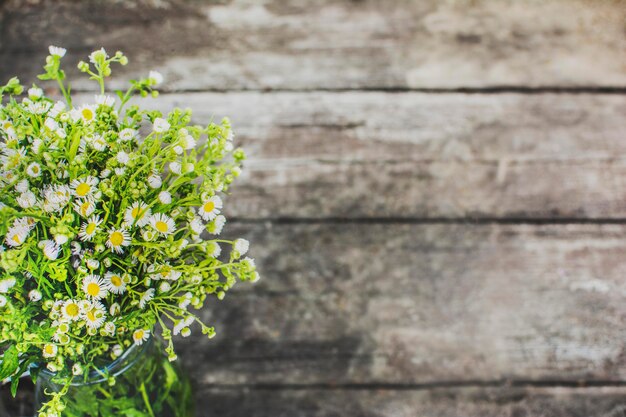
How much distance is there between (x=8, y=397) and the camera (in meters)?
0.89

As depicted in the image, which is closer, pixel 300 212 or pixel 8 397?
pixel 8 397

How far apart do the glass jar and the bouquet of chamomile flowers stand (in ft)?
0.29

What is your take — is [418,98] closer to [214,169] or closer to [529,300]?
[529,300]

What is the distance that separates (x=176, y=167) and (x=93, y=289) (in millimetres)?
136

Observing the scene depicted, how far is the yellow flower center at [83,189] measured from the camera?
53 centimetres

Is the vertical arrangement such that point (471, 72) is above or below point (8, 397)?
above

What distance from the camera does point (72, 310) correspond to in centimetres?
53

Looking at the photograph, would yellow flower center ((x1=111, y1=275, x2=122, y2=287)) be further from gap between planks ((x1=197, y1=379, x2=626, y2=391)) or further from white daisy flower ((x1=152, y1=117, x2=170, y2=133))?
gap between planks ((x1=197, y1=379, x2=626, y2=391))

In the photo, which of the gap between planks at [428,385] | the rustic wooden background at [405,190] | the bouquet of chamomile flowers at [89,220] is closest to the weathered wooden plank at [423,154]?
the rustic wooden background at [405,190]

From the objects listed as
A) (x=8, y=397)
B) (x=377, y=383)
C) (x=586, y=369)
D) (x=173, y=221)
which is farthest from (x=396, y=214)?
(x=8, y=397)

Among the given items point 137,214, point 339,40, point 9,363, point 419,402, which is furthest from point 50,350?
point 339,40

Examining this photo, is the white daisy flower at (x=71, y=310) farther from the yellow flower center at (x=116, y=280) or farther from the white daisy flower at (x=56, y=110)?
the white daisy flower at (x=56, y=110)

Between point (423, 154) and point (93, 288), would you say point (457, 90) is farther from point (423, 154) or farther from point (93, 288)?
point (93, 288)

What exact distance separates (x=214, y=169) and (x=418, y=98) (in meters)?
0.59
